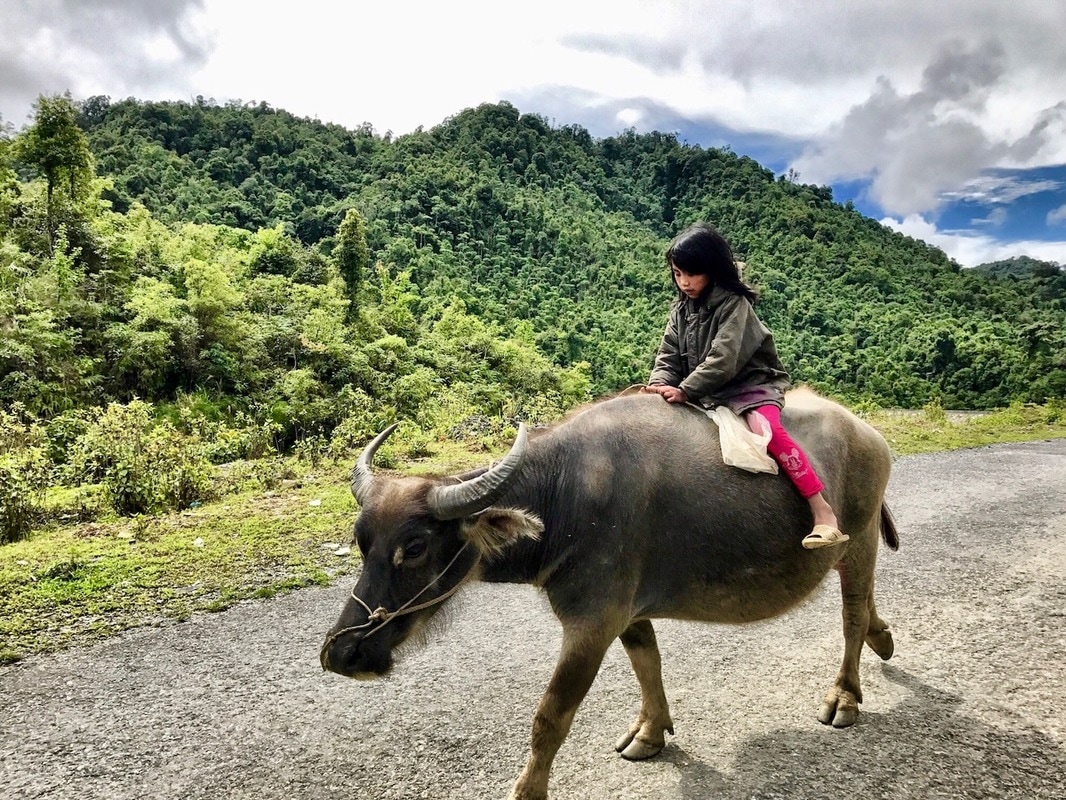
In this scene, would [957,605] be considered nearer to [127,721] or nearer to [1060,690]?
[1060,690]

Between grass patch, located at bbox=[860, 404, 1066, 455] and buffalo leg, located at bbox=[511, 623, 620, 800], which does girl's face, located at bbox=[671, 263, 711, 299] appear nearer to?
buffalo leg, located at bbox=[511, 623, 620, 800]

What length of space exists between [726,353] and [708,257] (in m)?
0.56

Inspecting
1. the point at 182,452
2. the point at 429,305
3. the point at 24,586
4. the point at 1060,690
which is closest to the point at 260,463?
the point at 182,452

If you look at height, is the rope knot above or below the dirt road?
above

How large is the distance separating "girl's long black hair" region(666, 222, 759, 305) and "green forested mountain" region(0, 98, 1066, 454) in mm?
799

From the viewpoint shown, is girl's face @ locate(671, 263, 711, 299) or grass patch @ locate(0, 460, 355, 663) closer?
girl's face @ locate(671, 263, 711, 299)

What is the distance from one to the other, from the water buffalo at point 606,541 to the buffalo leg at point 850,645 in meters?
0.01

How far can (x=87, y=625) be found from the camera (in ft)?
17.4

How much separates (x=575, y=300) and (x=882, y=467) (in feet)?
166

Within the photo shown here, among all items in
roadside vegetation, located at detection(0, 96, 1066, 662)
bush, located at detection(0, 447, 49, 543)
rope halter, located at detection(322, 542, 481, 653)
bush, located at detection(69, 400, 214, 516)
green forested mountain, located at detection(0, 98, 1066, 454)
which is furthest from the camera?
green forested mountain, located at detection(0, 98, 1066, 454)

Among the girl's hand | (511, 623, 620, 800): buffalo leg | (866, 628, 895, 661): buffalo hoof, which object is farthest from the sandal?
(866, 628, 895, 661): buffalo hoof

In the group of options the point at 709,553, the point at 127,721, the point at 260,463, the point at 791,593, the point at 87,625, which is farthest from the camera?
the point at 260,463

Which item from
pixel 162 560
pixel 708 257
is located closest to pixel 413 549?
pixel 708 257

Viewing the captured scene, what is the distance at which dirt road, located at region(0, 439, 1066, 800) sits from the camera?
329cm
